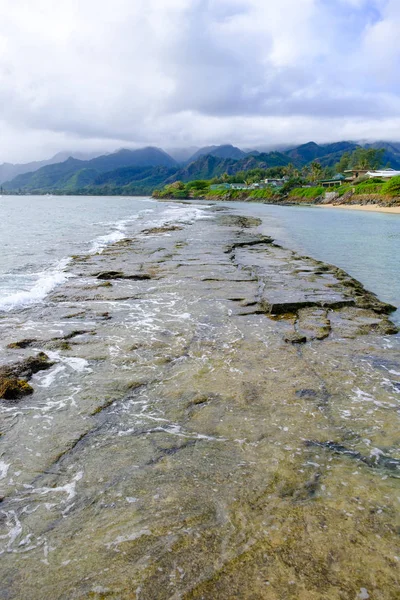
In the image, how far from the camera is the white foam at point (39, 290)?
39.0 ft

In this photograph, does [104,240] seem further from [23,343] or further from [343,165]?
[343,165]

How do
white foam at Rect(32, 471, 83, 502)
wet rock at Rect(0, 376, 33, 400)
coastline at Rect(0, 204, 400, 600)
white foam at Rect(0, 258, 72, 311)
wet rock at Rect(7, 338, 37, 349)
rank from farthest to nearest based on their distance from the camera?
white foam at Rect(0, 258, 72, 311), wet rock at Rect(7, 338, 37, 349), wet rock at Rect(0, 376, 33, 400), white foam at Rect(32, 471, 83, 502), coastline at Rect(0, 204, 400, 600)

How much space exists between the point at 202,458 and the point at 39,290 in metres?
10.6

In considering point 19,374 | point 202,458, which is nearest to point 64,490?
point 202,458

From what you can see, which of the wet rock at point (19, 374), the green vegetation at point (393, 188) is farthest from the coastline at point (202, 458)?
the green vegetation at point (393, 188)

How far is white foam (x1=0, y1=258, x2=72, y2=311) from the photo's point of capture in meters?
11.9

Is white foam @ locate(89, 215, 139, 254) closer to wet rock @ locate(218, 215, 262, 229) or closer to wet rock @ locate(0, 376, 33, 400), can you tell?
wet rock @ locate(218, 215, 262, 229)

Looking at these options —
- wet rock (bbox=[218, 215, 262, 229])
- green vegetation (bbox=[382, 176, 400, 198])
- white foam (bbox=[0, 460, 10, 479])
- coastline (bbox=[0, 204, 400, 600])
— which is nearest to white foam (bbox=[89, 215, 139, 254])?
wet rock (bbox=[218, 215, 262, 229])

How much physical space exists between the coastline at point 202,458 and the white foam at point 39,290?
1671 millimetres

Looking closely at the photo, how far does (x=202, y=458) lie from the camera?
190 inches

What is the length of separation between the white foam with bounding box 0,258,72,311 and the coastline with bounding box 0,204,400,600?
1.67m

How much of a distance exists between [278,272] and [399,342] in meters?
7.43

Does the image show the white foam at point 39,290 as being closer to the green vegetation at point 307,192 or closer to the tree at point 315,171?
the green vegetation at point 307,192

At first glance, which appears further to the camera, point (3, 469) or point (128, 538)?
point (3, 469)
